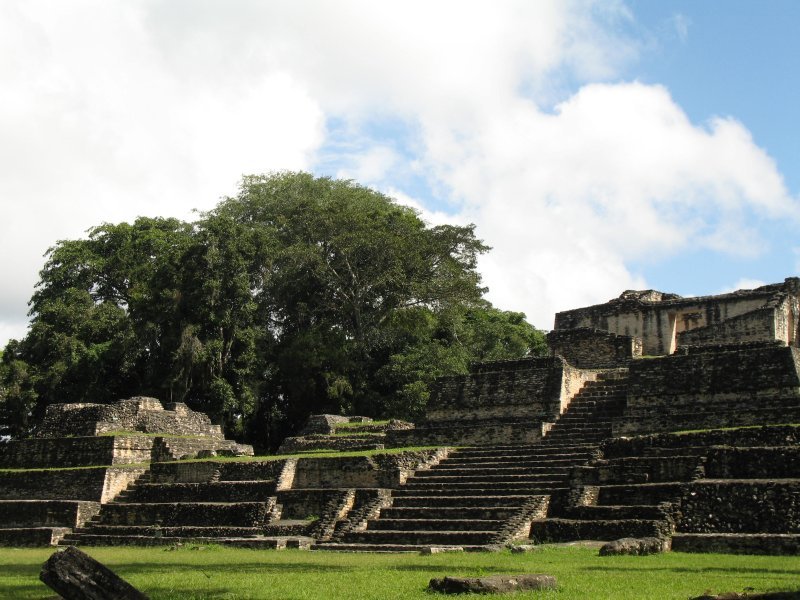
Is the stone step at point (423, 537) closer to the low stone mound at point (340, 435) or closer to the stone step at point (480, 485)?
the stone step at point (480, 485)

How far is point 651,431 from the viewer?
69.4ft

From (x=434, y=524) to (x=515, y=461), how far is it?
3.39m

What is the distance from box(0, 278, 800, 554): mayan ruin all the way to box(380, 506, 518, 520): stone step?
43mm

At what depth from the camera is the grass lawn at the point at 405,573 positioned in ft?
32.4

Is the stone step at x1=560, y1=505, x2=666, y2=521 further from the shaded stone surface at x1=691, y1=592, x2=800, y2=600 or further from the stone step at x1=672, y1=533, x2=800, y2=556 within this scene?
the shaded stone surface at x1=691, y1=592, x2=800, y2=600

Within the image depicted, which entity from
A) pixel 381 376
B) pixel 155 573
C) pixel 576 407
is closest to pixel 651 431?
pixel 576 407

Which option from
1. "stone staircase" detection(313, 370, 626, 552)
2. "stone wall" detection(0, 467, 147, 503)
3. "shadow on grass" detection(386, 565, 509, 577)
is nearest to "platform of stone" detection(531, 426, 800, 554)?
"stone staircase" detection(313, 370, 626, 552)

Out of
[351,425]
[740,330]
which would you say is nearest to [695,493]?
[740,330]

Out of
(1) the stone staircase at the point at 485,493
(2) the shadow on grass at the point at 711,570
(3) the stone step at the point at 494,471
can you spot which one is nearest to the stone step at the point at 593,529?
(1) the stone staircase at the point at 485,493

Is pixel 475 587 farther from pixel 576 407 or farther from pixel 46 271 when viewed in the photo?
pixel 46 271

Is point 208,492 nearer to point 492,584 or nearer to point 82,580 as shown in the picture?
point 492,584

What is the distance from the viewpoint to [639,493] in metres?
17.1

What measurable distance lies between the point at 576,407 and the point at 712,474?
7.23 metres

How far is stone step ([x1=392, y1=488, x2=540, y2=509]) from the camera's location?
59.8ft
